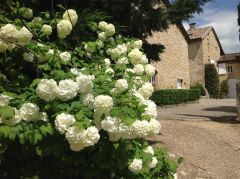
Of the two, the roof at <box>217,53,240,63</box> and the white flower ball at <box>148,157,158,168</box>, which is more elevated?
the roof at <box>217,53,240,63</box>

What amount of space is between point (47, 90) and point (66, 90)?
0.53 ft

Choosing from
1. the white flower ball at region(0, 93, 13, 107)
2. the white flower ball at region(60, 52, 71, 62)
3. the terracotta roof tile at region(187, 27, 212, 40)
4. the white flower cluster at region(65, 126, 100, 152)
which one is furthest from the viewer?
the terracotta roof tile at region(187, 27, 212, 40)

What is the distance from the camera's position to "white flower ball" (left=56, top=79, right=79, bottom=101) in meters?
3.43

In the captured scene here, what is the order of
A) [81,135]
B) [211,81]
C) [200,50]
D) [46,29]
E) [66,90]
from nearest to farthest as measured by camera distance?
[81,135] → [66,90] → [46,29] → [211,81] → [200,50]

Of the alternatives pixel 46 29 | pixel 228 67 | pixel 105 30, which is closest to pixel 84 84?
pixel 46 29

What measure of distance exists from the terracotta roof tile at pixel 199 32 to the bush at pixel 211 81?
10.4 feet

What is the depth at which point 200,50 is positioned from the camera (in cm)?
3994

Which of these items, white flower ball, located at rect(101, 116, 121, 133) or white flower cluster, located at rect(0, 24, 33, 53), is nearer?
white flower ball, located at rect(101, 116, 121, 133)

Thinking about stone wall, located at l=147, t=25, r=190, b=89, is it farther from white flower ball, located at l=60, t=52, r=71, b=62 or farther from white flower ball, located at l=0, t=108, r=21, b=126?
white flower ball, located at l=0, t=108, r=21, b=126

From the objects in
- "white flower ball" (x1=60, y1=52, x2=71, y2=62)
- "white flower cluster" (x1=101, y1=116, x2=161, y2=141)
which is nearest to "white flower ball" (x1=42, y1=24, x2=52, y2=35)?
"white flower ball" (x1=60, y1=52, x2=71, y2=62)

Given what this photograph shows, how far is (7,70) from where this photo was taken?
14.1ft

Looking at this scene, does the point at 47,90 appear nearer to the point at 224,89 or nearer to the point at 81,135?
the point at 81,135

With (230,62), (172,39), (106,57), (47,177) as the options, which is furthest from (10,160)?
(230,62)

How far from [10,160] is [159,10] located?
596 centimetres
